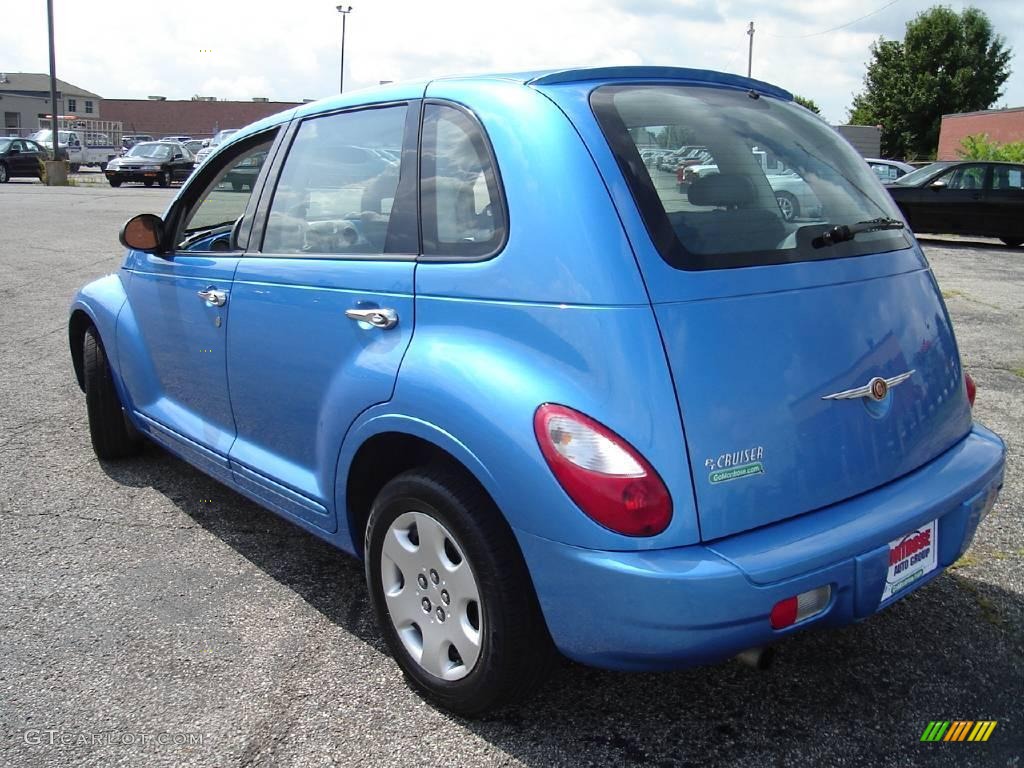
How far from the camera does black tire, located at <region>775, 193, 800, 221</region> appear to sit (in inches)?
105

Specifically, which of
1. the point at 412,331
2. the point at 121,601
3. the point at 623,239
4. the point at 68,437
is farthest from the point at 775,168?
the point at 68,437

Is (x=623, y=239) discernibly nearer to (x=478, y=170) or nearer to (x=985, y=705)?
(x=478, y=170)

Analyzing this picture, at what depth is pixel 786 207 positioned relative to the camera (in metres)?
2.72

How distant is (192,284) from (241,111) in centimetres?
7854

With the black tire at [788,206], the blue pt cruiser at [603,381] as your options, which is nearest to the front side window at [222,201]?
the blue pt cruiser at [603,381]

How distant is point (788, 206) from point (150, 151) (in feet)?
105

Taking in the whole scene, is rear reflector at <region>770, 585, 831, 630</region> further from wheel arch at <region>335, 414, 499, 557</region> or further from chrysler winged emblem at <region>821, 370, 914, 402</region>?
wheel arch at <region>335, 414, 499, 557</region>

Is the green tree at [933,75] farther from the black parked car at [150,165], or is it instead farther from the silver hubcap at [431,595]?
the silver hubcap at [431,595]

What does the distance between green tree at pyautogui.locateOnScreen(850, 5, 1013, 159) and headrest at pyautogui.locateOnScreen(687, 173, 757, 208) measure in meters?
52.9

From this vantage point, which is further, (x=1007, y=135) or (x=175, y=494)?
(x=1007, y=135)

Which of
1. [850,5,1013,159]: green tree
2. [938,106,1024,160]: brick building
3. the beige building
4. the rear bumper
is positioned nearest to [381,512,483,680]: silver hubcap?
the rear bumper

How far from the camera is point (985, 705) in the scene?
8.85 feet

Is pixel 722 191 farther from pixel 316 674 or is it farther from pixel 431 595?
pixel 316 674

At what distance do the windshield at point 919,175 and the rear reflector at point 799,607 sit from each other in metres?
16.0
